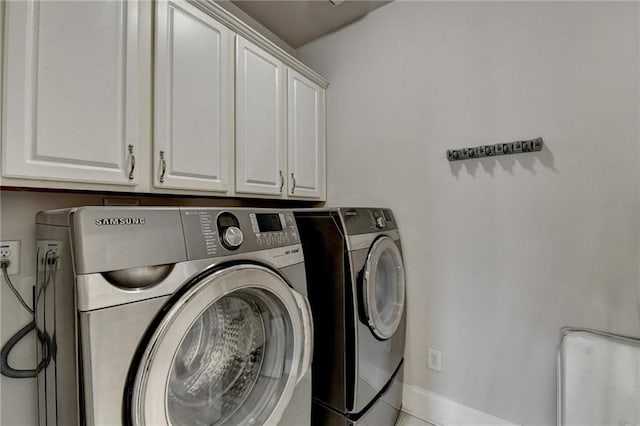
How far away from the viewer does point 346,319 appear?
1.35m

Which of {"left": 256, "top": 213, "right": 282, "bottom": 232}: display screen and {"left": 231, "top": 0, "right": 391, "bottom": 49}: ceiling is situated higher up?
{"left": 231, "top": 0, "right": 391, "bottom": 49}: ceiling

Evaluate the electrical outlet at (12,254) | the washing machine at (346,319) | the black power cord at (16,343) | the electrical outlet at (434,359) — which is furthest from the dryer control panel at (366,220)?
the electrical outlet at (12,254)

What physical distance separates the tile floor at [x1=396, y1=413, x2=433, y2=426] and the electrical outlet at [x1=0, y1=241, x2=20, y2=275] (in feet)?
6.73

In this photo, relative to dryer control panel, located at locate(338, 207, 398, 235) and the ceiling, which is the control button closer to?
dryer control panel, located at locate(338, 207, 398, 235)

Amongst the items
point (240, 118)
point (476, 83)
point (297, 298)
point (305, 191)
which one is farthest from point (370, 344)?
point (476, 83)

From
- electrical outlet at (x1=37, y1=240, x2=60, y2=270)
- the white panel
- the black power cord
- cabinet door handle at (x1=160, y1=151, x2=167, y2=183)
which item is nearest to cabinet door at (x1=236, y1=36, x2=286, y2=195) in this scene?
cabinet door handle at (x1=160, y1=151, x2=167, y2=183)

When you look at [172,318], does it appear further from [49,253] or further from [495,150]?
[495,150]

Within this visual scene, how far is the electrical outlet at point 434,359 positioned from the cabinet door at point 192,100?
61.6 inches

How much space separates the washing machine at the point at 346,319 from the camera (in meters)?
1.35

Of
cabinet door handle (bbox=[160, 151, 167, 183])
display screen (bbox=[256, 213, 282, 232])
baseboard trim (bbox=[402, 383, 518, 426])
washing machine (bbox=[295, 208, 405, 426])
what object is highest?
cabinet door handle (bbox=[160, 151, 167, 183])

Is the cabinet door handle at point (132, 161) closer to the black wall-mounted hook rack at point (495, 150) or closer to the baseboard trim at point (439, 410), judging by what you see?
the black wall-mounted hook rack at point (495, 150)

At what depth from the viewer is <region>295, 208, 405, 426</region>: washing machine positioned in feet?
4.43

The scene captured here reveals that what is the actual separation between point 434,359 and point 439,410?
291mm

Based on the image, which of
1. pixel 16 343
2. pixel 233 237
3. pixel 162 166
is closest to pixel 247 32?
pixel 162 166
